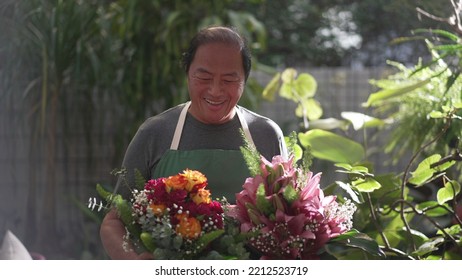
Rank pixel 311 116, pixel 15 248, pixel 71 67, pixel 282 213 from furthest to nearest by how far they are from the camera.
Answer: pixel 71 67
pixel 311 116
pixel 15 248
pixel 282 213

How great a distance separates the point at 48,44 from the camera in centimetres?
337

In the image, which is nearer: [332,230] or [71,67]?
[332,230]

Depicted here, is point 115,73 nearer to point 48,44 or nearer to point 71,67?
point 71,67

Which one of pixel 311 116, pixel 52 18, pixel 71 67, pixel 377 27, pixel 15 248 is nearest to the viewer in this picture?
pixel 15 248

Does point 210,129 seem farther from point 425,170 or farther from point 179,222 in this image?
point 425,170

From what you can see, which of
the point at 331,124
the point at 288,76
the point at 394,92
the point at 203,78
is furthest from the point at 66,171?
the point at 203,78

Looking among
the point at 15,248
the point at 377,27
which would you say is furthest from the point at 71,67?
the point at 377,27

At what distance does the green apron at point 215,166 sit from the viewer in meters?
1.32

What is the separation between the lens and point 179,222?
1.13 m

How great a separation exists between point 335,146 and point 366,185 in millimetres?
314

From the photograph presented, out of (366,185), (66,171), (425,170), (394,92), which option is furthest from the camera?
(66,171)

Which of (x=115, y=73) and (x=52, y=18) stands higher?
(x=52, y=18)
